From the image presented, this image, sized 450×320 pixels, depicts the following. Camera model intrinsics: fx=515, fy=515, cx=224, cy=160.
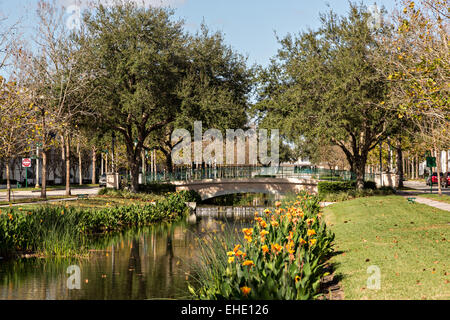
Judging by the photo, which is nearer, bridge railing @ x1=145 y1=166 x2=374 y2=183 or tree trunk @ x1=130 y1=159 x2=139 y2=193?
tree trunk @ x1=130 y1=159 x2=139 y2=193

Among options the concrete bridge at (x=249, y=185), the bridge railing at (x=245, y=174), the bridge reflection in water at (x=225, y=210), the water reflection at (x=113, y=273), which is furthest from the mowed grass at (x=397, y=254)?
the bridge railing at (x=245, y=174)

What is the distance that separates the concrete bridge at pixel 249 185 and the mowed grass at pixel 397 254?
24.2 m

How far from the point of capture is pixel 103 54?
34.3m

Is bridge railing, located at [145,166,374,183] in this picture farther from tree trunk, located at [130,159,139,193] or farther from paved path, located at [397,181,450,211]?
tree trunk, located at [130,159,139,193]

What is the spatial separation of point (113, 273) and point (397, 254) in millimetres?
7621

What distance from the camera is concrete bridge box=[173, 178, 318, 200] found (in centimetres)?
4581

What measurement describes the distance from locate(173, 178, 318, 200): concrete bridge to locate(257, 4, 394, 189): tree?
828 centimetres

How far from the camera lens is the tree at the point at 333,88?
32156 millimetres

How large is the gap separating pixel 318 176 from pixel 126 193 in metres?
19.5

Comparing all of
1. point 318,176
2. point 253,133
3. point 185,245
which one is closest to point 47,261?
point 185,245

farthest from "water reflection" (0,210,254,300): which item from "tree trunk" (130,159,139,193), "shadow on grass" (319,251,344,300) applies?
"tree trunk" (130,159,139,193)

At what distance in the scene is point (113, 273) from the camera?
1446cm

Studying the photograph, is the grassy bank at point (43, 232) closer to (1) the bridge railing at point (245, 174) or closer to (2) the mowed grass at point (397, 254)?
(2) the mowed grass at point (397, 254)
